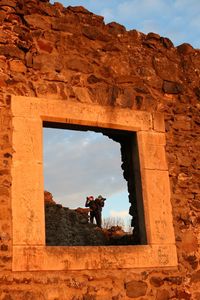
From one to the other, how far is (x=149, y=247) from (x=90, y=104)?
5.45 ft

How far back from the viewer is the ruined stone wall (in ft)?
15.6

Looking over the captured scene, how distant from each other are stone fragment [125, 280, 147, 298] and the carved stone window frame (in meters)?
0.17

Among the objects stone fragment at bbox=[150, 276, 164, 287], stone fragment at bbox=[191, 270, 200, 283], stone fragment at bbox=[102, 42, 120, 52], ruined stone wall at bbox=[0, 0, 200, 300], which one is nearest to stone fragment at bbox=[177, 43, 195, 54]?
ruined stone wall at bbox=[0, 0, 200, 300]

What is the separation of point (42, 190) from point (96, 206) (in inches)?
274

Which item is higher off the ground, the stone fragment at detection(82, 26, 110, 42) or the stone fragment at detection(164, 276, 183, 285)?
the stone fragment at detection(82, 26, 110, 42)

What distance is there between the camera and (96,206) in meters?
11.8

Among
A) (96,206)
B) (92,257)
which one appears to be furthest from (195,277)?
(96,206)

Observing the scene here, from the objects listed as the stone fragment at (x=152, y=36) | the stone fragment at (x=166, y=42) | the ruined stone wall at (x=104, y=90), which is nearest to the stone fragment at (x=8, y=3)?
the ruined stone wall at (x=104, y=90)

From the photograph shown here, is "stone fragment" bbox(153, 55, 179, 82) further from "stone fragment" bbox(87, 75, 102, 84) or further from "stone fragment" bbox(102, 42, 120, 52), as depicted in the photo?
"stone fragment" bbox(87, 75, 102, 84)

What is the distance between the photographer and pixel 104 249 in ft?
16.4

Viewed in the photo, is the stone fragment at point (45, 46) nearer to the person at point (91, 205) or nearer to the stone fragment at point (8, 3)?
the stone fragment at point (8, 3)

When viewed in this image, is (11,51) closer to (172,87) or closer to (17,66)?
(17,66)

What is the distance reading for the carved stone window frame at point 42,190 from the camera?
4.68 metres

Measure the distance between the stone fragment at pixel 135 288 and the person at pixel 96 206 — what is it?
634 cm
